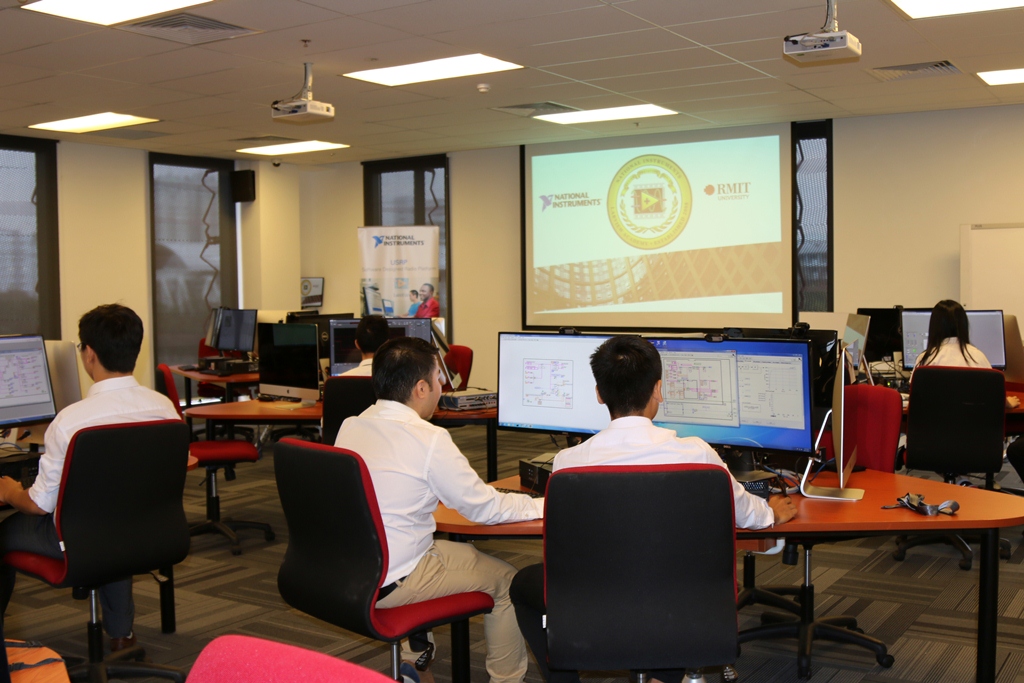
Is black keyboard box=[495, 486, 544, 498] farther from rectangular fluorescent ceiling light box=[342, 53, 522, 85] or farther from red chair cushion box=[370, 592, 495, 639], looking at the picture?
rectangular fluorescent ceiling light box=[342, 53, 522, 85]

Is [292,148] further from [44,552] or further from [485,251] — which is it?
[44,552]

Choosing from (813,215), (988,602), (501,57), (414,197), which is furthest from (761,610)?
(414,197)

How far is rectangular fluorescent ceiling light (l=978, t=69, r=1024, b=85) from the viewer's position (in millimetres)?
6145

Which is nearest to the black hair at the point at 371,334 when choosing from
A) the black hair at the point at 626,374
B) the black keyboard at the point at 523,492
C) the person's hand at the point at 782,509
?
the black keyboard at the point at 523,492

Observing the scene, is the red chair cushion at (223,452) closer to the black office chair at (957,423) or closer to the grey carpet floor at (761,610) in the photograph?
the grey carpet floor at (761,610)

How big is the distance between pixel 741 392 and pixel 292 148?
745 cm

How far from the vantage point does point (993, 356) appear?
5.89 meters

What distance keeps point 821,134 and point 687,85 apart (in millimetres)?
2178

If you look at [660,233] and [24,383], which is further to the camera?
[660,233]

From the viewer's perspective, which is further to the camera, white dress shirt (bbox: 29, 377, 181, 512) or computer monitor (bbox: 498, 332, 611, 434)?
computer monitor (bbox: 498, 332, 611, 434)

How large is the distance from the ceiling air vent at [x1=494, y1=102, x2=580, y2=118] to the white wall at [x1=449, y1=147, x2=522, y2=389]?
209 cm

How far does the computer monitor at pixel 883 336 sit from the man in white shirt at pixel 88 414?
15.7 feet

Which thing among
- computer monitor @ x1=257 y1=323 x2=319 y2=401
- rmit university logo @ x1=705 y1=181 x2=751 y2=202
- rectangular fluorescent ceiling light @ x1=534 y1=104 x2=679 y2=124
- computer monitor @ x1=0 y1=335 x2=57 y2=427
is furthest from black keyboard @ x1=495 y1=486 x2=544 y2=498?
rmit university logo @ x1=705 y1=181 x2=751 y2=202

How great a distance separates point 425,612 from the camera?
2479mm
